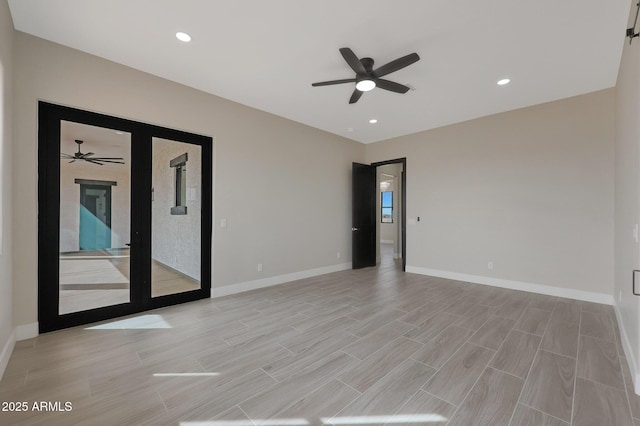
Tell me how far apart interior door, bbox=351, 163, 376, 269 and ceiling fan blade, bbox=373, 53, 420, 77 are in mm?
3499

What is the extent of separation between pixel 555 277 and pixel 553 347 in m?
2.22

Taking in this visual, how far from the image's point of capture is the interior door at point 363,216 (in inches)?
251

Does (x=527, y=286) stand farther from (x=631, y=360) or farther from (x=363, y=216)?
(x=363, y=216)

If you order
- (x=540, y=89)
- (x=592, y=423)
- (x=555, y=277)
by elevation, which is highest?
(x=540, y=89)

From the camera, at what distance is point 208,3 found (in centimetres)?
235

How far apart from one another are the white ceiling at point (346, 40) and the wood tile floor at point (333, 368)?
10.1ft

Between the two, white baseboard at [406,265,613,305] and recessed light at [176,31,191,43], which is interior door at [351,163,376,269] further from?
recessed light at [176,31,191,43]

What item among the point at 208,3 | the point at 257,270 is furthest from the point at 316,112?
the point at 257,270

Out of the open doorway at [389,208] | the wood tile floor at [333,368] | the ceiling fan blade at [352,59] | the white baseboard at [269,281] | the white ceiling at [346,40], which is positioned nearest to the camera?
the wood tile floor at [333,368]

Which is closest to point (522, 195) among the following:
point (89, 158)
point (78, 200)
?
point (89, 158)

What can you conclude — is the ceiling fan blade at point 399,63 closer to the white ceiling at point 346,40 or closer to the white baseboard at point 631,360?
the white ceiling at point 346,40

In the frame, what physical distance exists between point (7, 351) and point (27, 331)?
0.51 meters

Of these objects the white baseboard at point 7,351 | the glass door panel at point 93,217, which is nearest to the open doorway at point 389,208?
the glass door panel at point 93,217

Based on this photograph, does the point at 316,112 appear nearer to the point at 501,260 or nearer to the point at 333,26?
the point at 333,26
